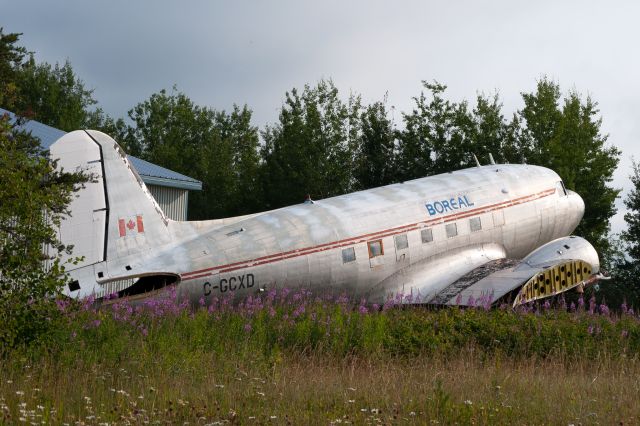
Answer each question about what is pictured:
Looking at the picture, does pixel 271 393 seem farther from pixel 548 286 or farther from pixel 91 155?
pixel 548 286

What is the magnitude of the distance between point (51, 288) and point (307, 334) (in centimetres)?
490

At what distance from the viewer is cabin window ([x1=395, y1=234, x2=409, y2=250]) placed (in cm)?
2212

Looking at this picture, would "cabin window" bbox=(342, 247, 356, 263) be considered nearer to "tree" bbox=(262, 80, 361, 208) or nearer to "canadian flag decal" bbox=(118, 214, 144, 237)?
"canadian flag decal" bbox=(118, 214, 144, 237)

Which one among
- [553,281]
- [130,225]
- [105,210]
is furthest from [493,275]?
[105,210]

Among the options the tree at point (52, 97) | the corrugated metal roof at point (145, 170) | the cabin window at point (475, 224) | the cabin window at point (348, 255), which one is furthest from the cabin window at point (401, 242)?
the tree at point (52, 97)

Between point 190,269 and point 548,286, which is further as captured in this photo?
point 548,286

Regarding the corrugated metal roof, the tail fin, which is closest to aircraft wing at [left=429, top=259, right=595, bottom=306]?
the tail fin

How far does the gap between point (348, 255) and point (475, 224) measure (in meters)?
5.12

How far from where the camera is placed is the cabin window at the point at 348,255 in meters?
21.0

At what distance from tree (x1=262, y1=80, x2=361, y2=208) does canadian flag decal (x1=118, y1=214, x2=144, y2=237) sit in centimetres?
3265

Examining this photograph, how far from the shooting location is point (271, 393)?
10.3 m

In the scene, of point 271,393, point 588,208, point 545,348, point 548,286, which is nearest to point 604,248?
point 588,208

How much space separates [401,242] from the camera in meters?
22.2

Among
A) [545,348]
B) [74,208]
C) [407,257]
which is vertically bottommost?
→ [545,348]
